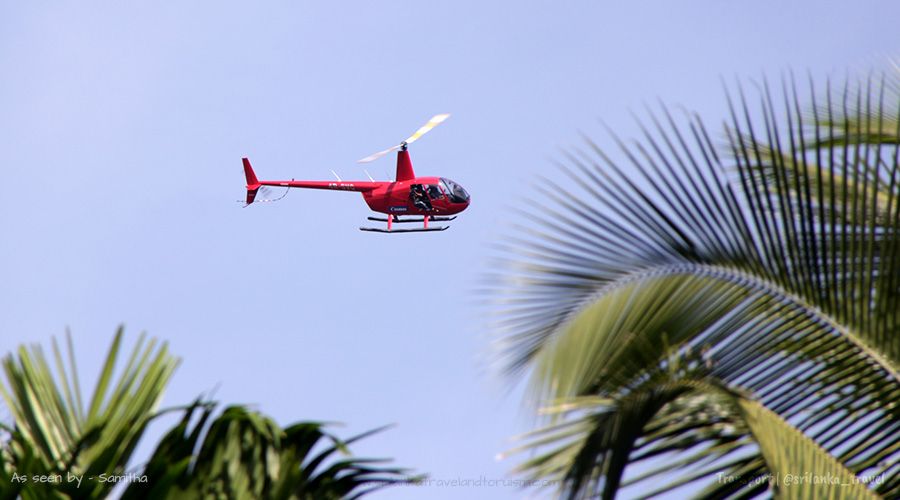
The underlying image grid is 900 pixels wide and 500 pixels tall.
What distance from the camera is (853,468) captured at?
4836 mm

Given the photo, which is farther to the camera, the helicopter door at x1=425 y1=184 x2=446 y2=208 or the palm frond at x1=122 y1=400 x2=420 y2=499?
the helicopter door at x1=425 y1=184 x2=446 y2=208

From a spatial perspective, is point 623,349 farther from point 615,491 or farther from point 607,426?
Result: point 615,491

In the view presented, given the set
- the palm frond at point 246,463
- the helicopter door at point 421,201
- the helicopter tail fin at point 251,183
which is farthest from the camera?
the helicopter tail fin at point 251,183

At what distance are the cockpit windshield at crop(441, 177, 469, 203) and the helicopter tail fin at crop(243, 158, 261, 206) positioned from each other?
4904mm

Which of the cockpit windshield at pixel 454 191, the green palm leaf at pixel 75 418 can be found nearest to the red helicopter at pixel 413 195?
the cockpit windshield at pixel 454 191

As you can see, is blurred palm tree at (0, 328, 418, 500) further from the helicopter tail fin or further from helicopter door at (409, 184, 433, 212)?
the helicopter tail fin

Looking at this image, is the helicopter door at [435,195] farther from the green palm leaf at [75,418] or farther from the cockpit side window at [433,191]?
the green palm leaf at [75,418]

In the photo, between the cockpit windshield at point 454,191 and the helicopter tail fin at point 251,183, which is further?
the helicopter tail fin at point 251,183

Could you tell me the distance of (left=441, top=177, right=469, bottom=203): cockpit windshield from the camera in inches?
851

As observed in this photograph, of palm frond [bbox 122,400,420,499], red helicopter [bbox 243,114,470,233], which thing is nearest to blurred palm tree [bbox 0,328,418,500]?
palm frond [bbox 122,400,420,499]

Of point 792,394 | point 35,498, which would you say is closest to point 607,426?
point 792,394

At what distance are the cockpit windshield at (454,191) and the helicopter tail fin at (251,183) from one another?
4904mm

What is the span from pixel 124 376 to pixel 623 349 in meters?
3.33

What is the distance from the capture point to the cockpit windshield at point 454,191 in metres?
21.6
